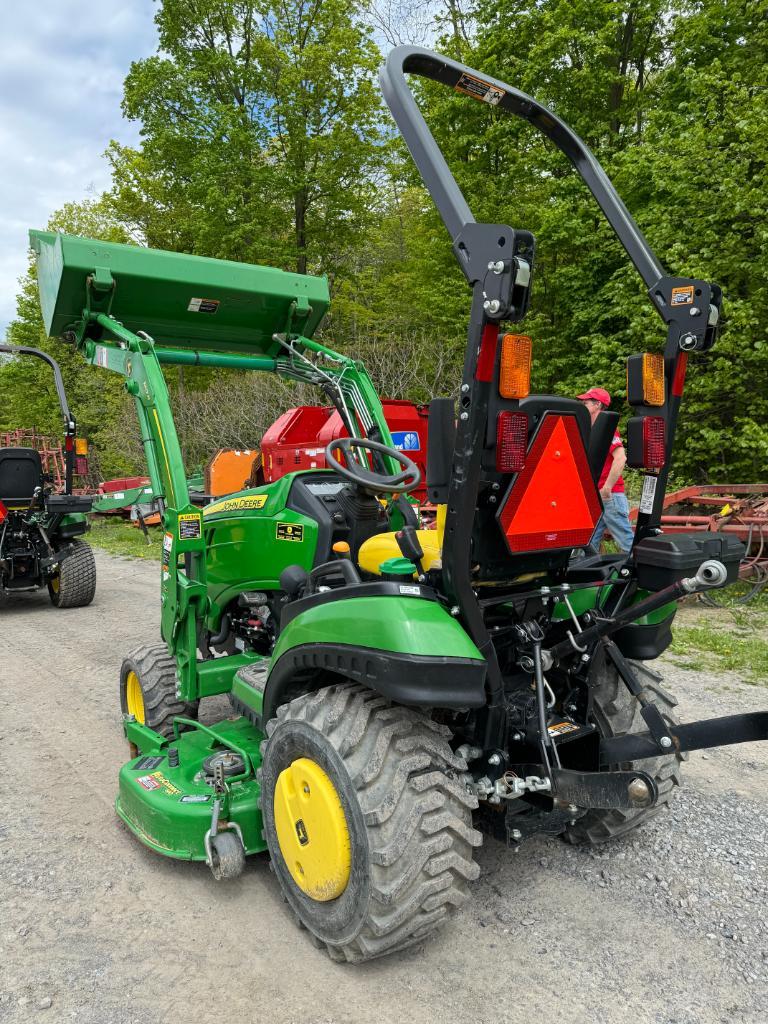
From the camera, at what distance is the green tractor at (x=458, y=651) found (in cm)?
211

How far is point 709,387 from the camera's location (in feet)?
32.6


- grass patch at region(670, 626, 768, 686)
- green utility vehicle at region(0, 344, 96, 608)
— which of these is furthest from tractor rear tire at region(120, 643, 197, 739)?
green utility vehicle at region(0, 344, 96, 608)

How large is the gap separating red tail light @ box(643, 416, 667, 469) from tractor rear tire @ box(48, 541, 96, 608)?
701 cm

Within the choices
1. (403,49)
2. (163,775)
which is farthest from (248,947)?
(403,49)

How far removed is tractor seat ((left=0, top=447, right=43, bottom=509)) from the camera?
839 centimetres

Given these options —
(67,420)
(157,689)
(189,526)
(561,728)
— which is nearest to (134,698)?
(157,689)

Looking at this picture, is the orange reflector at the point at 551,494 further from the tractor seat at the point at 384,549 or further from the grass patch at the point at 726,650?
the grass patch at the point at 726,650

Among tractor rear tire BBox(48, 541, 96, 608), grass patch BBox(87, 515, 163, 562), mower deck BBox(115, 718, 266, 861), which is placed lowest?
grass patch BBox(87, 515, 163, 562)

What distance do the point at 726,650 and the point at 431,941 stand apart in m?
4.33

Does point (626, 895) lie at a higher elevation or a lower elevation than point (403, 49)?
lower

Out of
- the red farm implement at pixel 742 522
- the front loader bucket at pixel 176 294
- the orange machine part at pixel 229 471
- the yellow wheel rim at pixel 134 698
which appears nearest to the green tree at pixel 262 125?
the orange machine part at pixel 229 471

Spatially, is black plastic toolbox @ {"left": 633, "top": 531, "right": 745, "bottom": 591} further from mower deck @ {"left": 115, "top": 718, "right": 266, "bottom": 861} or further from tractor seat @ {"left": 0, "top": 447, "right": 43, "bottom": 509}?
tractor seat @ {"left": 0, "top": 447, "right": 43, "bottom": 509}

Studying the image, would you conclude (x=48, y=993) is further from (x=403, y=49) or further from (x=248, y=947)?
(x=403, y=49)

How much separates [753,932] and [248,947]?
5.52 ft
